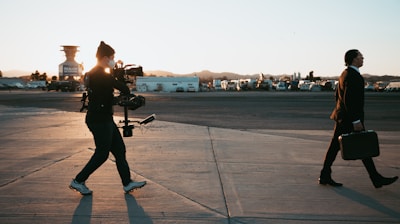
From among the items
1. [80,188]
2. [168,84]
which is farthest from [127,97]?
[168,84]

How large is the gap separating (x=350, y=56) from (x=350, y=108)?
71cm

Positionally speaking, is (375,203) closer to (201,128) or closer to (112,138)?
(112,138)

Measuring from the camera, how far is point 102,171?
6.29 metres

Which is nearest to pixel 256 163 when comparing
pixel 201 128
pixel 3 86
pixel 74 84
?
pixel 201 128

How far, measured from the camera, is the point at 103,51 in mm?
4895

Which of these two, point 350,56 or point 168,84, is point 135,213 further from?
point 168,84

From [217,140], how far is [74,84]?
6439cm

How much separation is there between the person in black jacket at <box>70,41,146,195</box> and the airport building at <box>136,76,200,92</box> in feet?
230

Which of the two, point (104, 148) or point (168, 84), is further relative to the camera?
point (168, 84)

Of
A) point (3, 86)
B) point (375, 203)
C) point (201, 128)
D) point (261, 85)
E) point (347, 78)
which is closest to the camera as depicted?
point (375, 203)

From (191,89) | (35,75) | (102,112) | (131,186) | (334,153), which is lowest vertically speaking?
(191,89)

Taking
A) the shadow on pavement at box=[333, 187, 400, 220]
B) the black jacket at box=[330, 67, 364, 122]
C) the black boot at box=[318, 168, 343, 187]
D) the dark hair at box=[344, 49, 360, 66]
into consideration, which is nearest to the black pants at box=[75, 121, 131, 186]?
the black boot at box=[318, 168, 343, 187]

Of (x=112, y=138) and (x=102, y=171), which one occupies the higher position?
(x=112, y=138)

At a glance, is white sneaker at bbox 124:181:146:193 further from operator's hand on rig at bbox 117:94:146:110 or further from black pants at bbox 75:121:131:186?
operator's hand on rig at bbox 117:94:146:110
